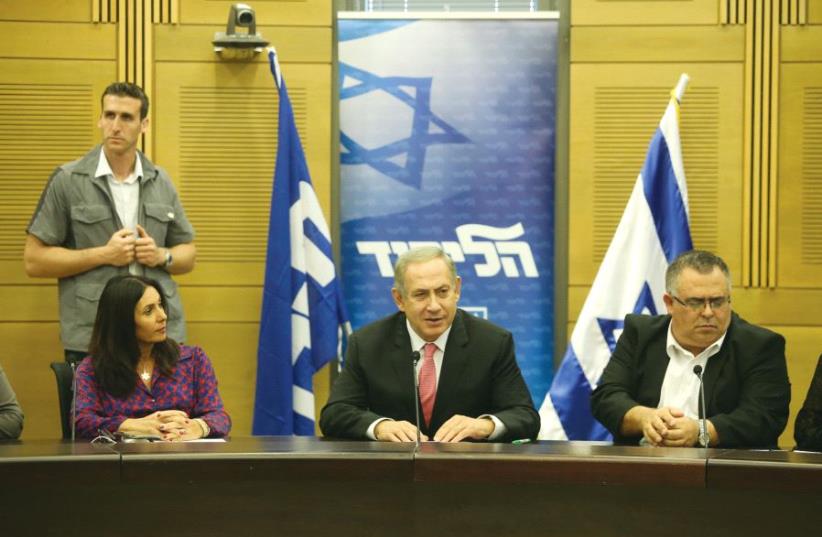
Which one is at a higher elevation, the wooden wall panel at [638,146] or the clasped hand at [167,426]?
the wooden wall panel at [638,146]

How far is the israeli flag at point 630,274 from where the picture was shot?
5.01 metres

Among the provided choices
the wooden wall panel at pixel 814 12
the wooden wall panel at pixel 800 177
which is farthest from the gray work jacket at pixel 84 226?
the wooden wall panel at pixel 814 12

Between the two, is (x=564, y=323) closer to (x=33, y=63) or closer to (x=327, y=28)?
(x=327, y=28)

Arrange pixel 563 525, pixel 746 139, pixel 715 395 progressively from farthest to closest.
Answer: pixel 746 139 < pixel 715 395 < pixel 563 525

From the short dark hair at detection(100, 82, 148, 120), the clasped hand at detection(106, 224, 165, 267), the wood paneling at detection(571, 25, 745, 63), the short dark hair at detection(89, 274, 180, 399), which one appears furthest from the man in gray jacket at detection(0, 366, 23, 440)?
the wood paneling at detection(571, 25, 745, 63)

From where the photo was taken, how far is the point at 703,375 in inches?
135

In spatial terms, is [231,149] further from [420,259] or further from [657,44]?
[420,259]

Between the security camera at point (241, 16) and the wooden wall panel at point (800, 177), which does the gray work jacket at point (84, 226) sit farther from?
the wooden wall panel at point (800, 177)

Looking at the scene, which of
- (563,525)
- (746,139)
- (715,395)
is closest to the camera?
(563,525)

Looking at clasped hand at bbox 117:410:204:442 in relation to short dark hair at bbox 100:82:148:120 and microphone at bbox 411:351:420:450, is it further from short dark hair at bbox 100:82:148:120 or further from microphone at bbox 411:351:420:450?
short dark hair at bbox 100:82:148:120

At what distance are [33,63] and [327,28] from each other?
55.0 inches

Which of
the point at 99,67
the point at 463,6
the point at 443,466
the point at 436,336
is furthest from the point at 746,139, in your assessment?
the point at 443,466

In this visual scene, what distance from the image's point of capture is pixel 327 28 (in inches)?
216

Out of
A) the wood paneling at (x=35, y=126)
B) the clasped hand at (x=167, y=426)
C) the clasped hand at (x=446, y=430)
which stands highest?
the wood paneling at (x=35, y=126)
